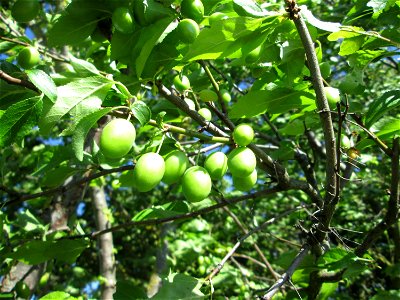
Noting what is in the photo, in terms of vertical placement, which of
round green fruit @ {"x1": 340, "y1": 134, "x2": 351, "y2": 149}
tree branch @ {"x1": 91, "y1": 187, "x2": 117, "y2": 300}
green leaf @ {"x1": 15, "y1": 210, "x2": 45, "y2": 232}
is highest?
round green fruit @ {"x1": 340, "y1": 134, "x2": 351, "y2": 149}

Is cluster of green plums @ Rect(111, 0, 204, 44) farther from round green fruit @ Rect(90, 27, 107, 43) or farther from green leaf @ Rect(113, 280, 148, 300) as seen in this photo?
green leaf @ Rect(113, 280, 148, 300)

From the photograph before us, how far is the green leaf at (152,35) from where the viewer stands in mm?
1118

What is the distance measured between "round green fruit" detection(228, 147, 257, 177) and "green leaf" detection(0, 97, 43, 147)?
1.83 feet

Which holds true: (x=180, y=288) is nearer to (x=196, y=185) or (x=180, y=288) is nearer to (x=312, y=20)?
(x=196, y=185)

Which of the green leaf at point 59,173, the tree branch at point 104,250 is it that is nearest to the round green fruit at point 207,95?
the green leaf at point 59,173

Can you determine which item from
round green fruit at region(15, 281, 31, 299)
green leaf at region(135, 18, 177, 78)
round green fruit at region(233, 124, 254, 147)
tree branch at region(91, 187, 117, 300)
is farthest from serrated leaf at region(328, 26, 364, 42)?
tree branch at region(91, 187, 117, 300)

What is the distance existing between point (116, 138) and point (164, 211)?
70 centimetres

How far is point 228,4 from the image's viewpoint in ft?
4.31

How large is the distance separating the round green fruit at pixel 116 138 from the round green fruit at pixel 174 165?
20 cm

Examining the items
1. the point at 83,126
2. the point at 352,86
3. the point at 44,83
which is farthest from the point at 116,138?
the point at 352,86

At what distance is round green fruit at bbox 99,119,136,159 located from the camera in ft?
3.43

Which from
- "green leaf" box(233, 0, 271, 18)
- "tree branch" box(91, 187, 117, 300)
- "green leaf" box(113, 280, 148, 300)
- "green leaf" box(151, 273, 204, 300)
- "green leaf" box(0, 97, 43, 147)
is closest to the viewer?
"green leaf" box(233, 0, 271, 18)

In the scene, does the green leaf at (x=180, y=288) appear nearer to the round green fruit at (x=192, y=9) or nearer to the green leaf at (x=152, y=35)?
the green leaf at (x=152, y=35)

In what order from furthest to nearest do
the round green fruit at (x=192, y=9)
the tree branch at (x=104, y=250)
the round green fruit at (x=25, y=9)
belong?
the tree branch at (x=104, y=250) < the round green fruit at (x=25, y=9) < the round green fruit at (x=192, y=9)
